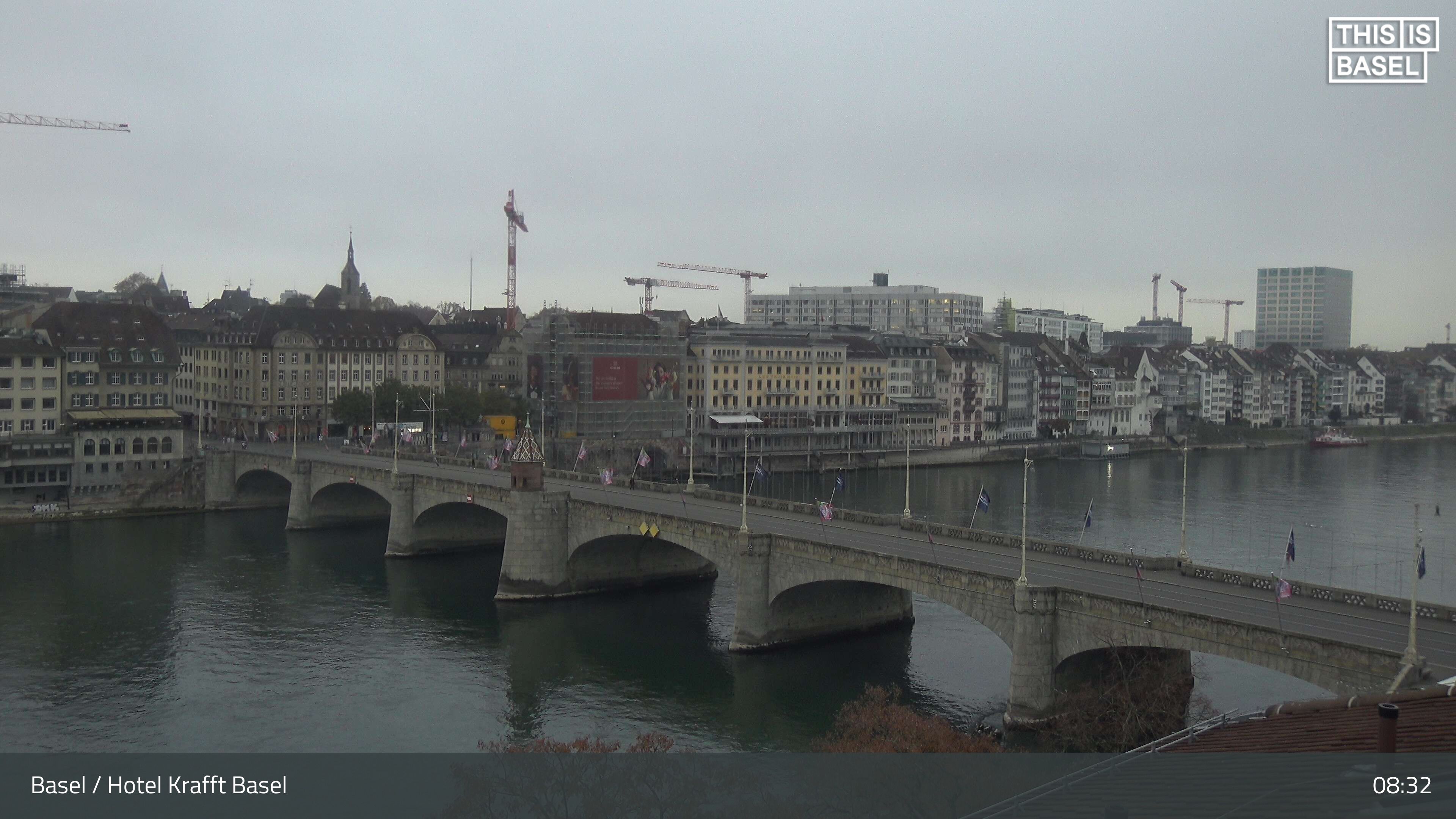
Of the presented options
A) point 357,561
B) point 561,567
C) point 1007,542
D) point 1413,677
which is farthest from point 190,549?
point 1413,677

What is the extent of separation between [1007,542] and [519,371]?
115154 millimetres

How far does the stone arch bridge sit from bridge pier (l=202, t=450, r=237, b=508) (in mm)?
6450

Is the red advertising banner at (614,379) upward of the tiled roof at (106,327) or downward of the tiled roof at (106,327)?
downward

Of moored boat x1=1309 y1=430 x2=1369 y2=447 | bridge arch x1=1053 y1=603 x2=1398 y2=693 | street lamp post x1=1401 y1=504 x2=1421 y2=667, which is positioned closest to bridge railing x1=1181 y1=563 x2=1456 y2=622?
street lamp post x1=1401 y1=504 x2=1421 y2=667

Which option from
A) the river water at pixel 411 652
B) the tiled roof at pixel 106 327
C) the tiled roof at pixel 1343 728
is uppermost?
the tiled roof at pixel 106 327

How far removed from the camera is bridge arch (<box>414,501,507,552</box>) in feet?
269

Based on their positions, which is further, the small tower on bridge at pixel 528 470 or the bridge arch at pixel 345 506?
the bridge arch at pixel 345 506

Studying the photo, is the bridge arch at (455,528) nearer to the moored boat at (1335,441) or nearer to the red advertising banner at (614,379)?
the red advertising banner at (614,379)

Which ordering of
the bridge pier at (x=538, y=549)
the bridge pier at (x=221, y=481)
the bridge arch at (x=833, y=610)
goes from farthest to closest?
the bridge pier at (x=221, y=481)
the bridge pier at (x=538, y=549)
the bridge arch at (x=833, y=610)

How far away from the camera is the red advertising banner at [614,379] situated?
135 m

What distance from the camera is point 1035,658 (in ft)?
135

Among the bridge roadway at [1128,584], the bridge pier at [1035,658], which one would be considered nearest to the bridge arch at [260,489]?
the bridge roadway at [1128,584]

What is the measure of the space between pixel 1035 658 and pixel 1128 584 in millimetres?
6267

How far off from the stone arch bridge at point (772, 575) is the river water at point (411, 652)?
1.68 metres
